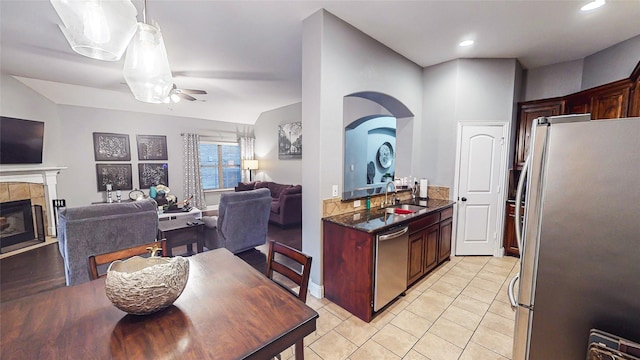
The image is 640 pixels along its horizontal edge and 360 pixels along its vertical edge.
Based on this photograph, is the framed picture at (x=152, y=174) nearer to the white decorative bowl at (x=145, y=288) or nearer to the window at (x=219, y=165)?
the window at (x=219, y=165)

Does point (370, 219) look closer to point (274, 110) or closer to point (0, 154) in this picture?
point (274, 110)

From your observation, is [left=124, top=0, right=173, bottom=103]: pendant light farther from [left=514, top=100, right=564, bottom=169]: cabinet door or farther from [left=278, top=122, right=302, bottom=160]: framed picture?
[left=278, top=122, right=302, bottom=160]: framed picture

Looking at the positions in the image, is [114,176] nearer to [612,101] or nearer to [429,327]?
[429,327]

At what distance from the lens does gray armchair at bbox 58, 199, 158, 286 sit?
2215 millimetres

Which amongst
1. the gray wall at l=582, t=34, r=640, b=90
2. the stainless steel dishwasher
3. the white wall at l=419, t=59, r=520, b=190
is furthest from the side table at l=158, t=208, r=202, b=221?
the gray wall at l=582, t=34, r=640, b=90

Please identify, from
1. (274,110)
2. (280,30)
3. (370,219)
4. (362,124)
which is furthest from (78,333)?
(274,110)

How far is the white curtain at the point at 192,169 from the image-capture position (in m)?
6.56

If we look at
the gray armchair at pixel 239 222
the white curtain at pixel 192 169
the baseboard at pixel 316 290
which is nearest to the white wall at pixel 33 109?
the white curtain at pixel 192 169

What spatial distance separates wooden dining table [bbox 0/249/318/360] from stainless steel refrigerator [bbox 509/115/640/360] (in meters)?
1.31

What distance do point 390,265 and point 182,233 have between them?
2784 mm

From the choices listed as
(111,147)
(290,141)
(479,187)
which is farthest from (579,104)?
(111,147)

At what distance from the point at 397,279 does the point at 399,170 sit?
206 cm

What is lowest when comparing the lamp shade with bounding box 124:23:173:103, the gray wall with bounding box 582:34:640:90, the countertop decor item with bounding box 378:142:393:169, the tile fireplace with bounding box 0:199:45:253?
the tile fireplace with bounding box 0:199:45:253

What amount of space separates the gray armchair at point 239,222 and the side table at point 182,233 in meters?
0.14
